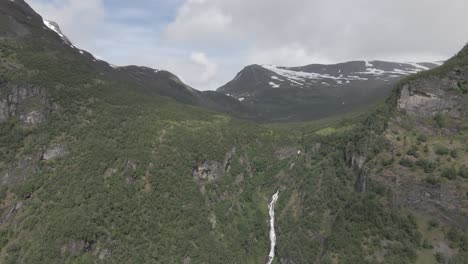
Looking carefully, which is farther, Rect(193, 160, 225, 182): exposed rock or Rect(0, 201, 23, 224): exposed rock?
Rect(193, 160, 225, 182): exposed rock

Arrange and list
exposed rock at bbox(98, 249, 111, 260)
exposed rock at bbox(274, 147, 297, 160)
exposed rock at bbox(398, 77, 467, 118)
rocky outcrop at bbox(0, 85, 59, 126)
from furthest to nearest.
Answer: exposed rock at bbox(274, 147, 297, 160) → rocky outcrop at bbox(0, 85, 59, 126) → exposed rock at bbox(98, 249, 111, 260) → exposed rock at bbox(398, 77, 467, 118)

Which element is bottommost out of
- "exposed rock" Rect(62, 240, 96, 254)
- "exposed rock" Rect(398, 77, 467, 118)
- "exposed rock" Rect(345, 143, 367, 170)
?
"exposed rock" Rect(62, 240, 96, 254)

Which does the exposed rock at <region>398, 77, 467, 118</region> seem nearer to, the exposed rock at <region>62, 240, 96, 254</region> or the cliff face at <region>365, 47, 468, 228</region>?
the cliff face at <region>365, 47, 468, 228</region>

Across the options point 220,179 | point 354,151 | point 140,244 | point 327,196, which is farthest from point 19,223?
point 354,151

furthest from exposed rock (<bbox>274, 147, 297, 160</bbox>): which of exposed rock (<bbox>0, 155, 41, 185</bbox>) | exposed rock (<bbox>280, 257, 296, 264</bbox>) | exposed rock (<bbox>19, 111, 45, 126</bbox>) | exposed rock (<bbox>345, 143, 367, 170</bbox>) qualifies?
exposed rock (<bbox>19, 111, 45, 126</bbox>)

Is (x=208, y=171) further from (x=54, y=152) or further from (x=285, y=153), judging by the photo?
(x=54, y=152)

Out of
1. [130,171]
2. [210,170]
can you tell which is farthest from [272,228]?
[130,171]
